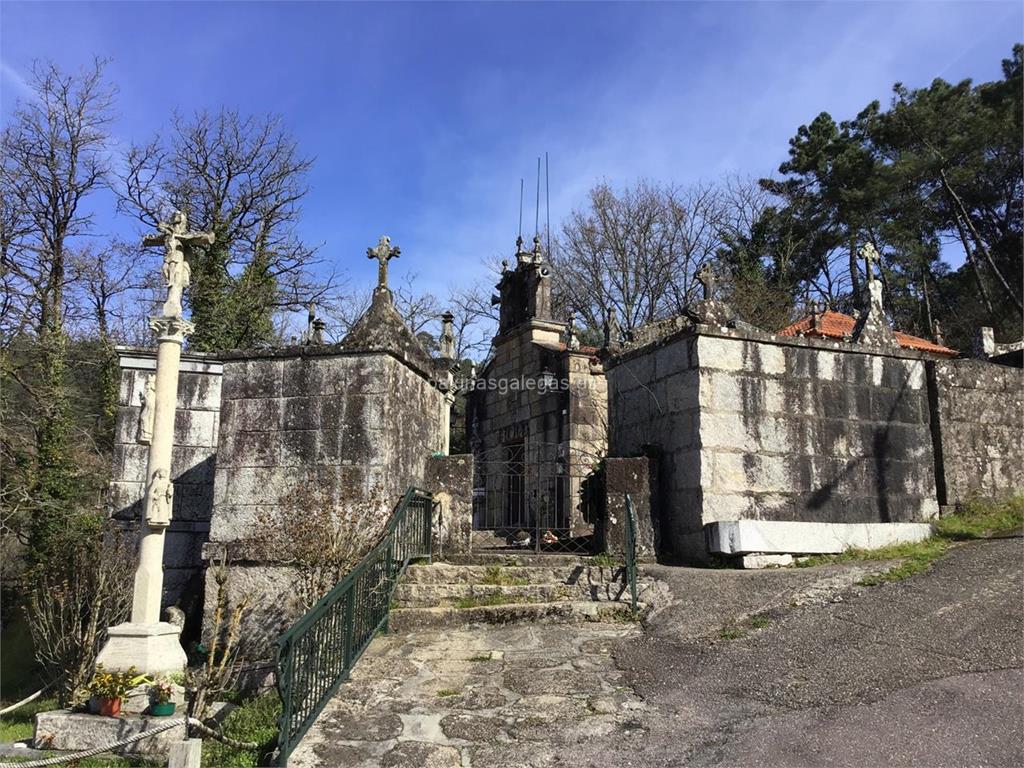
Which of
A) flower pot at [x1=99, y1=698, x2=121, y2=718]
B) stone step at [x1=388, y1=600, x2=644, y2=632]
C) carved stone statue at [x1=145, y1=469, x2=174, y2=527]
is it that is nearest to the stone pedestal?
flower pot at [x1=99, y1=698, x2=121, y2=718]

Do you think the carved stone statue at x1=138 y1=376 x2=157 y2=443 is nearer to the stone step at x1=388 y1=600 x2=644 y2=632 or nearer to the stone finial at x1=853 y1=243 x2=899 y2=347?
the stone step at x1=388 y1=600 x2=644 y2=632

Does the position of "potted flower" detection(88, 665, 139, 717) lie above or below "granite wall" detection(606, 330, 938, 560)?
below

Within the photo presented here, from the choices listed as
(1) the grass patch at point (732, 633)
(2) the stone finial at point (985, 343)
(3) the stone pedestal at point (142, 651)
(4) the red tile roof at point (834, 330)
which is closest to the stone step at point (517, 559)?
(1) the grass patch at point (732, 633)

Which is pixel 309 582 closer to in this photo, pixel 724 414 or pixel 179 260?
pixel 179 260

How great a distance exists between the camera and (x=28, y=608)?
1298 centimetres

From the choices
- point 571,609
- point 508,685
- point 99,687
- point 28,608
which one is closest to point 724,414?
point 571,609

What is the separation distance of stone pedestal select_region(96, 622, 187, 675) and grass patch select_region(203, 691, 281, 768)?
68 cm

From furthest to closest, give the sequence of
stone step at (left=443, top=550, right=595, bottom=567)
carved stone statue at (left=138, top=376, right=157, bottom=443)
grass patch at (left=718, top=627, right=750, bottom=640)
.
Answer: stone step at (left=443, top=550, right=595, bottom=567)
carved stone statue at (left=138, top=376, right=157, bottom=443)
grass patch at (left=718, top=627, right=750, bottom=640)

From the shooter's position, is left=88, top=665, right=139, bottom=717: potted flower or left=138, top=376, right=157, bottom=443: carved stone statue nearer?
left=88, top=665, right=139, bottom=717: potted flower

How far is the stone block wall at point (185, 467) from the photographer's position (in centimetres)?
1043

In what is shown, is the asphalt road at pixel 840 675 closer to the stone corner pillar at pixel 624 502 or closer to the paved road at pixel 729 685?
the paved road at pixel 729 685

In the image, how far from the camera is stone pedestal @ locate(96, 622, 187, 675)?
6090 millimetres

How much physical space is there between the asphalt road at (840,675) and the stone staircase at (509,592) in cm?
68

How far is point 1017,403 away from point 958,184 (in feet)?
63.4
